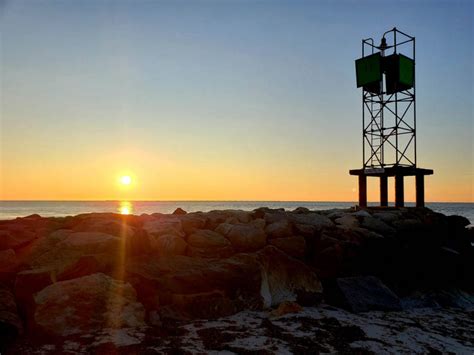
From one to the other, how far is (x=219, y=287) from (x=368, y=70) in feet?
47.9

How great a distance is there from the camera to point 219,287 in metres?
7.60

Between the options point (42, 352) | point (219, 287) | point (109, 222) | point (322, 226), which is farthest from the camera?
point (322, 226)

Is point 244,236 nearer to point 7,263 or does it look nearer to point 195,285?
point 195,285

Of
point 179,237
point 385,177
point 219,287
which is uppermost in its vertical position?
point 385,177

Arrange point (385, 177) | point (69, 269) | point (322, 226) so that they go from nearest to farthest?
point (69, 269) < point (322, 226) < point (385, 177)

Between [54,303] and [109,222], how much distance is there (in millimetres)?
2770

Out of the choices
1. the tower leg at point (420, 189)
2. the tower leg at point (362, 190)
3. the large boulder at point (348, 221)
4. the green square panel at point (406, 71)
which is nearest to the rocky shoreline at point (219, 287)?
the large boulder at point (348, 221)

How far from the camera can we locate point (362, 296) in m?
8.48

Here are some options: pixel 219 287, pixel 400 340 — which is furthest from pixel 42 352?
pixel 400 340

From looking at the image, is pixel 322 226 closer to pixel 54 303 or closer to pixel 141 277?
pixel 141 277

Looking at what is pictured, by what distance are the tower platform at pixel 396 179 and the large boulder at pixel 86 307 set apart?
44.5ft

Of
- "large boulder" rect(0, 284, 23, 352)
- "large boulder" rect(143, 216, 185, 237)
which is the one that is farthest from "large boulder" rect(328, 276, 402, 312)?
"large boulder" rect(0, 284, 23, 352)

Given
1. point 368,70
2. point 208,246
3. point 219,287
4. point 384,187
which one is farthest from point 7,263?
point 368,70

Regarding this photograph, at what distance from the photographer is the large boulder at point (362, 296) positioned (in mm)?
8212
